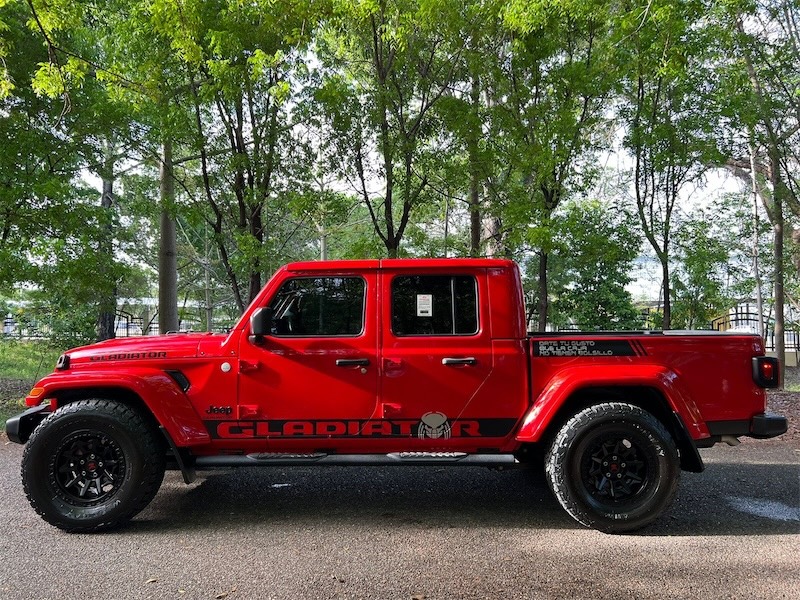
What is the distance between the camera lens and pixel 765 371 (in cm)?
381

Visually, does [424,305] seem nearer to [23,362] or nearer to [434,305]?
[434,305]

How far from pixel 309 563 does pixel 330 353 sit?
132cm

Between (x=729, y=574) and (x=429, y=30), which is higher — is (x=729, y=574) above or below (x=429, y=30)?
below

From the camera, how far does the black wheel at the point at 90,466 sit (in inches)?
146

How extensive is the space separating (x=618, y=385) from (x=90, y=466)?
Result: 3.61 metres

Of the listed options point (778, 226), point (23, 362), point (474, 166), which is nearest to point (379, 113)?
point (474, 166)

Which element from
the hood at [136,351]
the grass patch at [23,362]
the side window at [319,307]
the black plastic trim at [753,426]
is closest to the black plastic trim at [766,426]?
the black plastic trim at [753,426]

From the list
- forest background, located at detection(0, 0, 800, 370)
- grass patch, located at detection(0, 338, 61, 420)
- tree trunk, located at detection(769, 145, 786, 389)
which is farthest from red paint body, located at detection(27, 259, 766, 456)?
grass patch, located at detection(0, 338, 61, 420)

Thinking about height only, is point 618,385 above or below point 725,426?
above

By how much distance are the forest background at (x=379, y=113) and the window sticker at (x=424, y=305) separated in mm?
3695

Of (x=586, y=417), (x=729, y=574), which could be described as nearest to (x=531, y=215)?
(x=586, y=417)

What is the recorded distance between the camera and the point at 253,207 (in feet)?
28.0

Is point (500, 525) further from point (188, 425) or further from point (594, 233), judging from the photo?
point (594, 233)

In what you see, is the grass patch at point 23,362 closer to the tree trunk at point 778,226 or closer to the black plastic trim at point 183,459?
the black plastic trim at point 183,459
